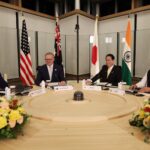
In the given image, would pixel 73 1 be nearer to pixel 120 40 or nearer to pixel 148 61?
pixel 120 40

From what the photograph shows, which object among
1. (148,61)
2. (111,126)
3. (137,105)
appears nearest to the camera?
(111,126)

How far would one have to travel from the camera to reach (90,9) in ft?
25.9

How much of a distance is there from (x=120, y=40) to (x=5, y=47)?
3.86 meters

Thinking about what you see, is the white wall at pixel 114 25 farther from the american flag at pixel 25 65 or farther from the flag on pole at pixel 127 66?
the american flag at pixel 25 65

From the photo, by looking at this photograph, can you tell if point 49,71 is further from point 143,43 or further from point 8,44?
point 143,43

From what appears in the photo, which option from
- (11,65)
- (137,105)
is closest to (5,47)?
(11,65)

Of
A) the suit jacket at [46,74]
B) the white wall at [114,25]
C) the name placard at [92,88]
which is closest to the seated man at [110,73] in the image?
the suit jacket at [46,74]

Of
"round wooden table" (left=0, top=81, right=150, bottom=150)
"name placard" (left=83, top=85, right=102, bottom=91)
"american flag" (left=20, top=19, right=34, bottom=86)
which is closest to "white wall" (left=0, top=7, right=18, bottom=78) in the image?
"american flag" (left=20, top=19, right=34, bottom=86)

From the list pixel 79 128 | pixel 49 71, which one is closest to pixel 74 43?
pixel 49 71

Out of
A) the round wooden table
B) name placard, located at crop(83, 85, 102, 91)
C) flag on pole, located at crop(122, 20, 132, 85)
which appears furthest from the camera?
flag on pole, located at crop(122, 20, 132, 85)

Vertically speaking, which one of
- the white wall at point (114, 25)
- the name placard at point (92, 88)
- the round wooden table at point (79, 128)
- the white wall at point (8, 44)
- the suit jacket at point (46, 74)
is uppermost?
the white wall at point (114, 25)

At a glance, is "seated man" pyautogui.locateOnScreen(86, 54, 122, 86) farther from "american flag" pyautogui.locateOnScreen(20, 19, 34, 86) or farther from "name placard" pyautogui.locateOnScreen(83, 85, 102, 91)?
"american flag" pyautogui.locateOnScreen(20, 19, 34, 86)

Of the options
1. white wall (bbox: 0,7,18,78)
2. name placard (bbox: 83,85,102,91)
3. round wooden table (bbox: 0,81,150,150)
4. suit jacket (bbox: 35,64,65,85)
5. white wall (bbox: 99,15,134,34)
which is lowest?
round wooden table (bbox: 0,81,150,150)

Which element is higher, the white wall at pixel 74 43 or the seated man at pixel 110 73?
the white wall at pixel 74 43
